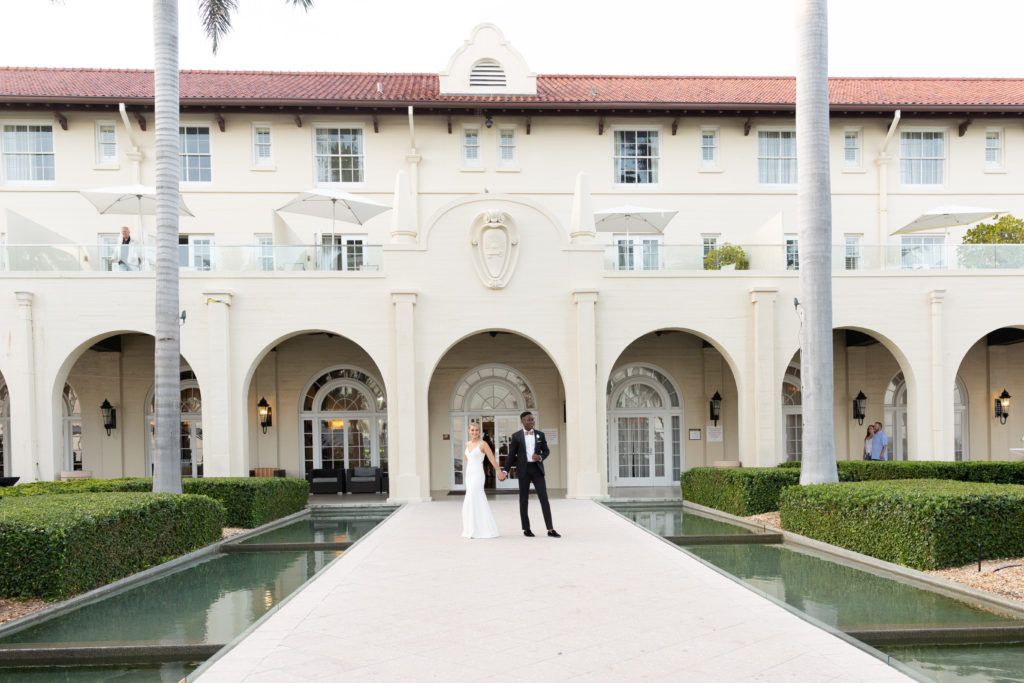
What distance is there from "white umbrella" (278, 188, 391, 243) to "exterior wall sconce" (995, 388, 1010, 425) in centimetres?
1761

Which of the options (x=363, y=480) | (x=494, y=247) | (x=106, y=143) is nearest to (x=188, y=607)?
(x=494, y=247)

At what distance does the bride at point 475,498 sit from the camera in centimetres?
1188

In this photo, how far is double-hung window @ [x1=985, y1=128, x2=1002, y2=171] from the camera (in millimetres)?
24203

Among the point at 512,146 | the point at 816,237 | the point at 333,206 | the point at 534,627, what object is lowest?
the point at 534,627

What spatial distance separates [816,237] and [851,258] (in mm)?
6325

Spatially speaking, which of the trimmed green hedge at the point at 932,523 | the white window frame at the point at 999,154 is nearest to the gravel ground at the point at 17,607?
the trimmed green hedge at the point at 932,523

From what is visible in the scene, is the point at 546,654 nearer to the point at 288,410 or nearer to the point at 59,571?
the point at 59,571

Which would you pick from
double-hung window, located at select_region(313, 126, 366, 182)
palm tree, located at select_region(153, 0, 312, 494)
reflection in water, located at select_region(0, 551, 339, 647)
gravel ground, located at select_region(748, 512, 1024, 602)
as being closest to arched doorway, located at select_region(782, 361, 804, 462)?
double-hung window, located at select_region(313, 126, 366, 182)

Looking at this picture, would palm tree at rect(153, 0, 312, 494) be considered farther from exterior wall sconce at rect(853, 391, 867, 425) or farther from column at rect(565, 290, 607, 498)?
exterior wall sconce at rect(853, 391, 867, 425)

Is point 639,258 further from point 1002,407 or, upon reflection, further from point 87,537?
point 87,537

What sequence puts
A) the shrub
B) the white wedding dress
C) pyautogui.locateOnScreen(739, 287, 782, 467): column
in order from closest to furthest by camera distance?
the white wedding dress, the shrub, pyautogui.locateOnScreen(739, 287, 782, 467): column

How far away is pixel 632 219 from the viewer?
808 inches

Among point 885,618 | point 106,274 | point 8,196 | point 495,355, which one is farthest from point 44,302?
point 885,618

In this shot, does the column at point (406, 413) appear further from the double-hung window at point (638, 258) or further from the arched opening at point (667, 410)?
the arched opening at point (667, 410)
